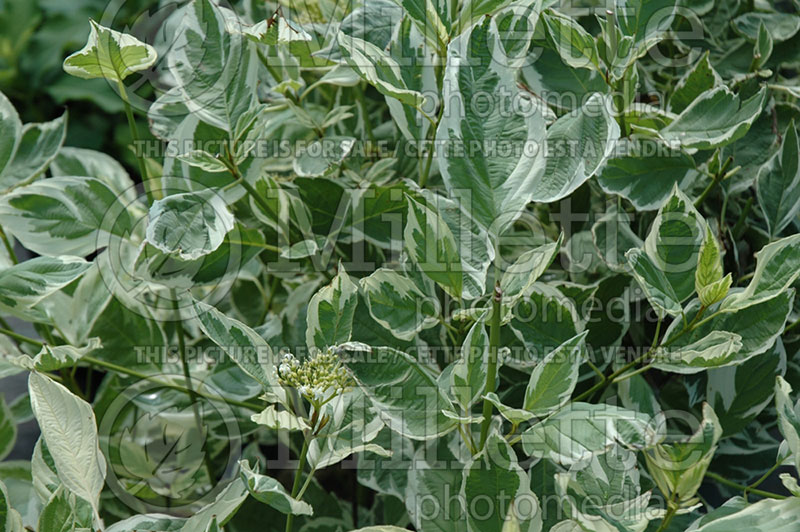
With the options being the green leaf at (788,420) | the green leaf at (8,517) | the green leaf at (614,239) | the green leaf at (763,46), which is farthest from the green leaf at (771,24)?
the green leaf at (8,517)

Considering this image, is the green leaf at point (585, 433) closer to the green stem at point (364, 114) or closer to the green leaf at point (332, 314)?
the green leaf at point (332, 314)

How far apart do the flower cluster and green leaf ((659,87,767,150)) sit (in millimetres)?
186

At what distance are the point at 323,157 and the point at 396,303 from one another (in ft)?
0.38

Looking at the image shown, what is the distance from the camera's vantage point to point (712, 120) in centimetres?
37

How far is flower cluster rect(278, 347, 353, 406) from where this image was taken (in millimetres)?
313

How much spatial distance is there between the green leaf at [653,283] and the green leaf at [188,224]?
7.2 inches

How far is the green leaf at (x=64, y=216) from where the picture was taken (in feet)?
1.40

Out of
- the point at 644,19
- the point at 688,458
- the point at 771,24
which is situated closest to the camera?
the point at 688,458

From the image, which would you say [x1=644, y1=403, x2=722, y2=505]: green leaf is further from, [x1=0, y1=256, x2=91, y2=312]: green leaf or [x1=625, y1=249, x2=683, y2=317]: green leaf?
[x1=0, y1=256, x2=91, y2=312]: green leaf

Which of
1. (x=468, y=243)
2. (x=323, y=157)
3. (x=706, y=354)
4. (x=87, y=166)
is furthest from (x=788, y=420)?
(x=87, y=166)

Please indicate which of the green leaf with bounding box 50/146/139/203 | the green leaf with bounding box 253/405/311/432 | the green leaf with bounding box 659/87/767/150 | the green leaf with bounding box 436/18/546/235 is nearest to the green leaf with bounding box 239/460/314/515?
the green leaf with bounding box 253/405/311/432

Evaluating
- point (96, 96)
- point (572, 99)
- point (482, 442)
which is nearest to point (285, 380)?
point (482, 442)

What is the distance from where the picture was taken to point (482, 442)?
0.32 m

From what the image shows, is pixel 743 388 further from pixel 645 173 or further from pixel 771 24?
pixel 771 24
